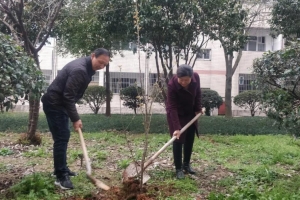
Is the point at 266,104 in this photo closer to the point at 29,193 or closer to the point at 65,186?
the point at 65,186

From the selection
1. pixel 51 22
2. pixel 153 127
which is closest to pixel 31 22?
pixel 51 22

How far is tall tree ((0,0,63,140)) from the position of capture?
6.92m

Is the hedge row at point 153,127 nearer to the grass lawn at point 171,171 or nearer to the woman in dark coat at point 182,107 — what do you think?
the grass lawn at point 171,171

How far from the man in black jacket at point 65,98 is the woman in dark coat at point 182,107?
37.5 inches

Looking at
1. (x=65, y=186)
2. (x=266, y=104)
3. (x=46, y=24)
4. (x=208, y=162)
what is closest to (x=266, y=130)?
(x=208, y=162)

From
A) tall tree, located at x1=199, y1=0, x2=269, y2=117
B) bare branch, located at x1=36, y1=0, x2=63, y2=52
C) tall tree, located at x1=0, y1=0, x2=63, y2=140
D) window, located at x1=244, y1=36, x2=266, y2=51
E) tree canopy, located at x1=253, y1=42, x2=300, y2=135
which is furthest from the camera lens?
window, located at x1=244, y1=36, x2=266, y2=51

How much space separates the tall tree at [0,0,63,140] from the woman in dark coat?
1.68 metres

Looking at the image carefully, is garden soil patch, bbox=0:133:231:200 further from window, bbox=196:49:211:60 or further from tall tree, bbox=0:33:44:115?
window, bbox=196:49:211:60

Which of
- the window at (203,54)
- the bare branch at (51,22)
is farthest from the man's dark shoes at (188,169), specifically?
the window at (203,54)

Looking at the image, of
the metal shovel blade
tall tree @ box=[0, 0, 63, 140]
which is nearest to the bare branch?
tall tree @ box=[0, 0, 63, 140]

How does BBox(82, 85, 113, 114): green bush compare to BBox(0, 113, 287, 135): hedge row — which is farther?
BBox(82, 85, 113, 114): green bush

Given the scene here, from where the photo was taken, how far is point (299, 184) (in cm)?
473

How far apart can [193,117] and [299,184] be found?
1535 mm

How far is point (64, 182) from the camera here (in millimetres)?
4418
